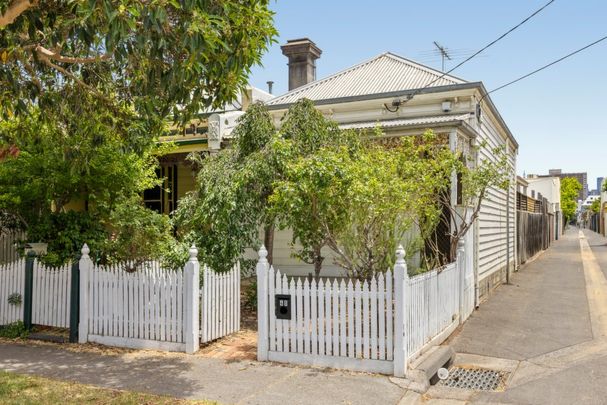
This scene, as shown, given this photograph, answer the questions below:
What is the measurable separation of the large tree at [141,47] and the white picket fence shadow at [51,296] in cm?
267

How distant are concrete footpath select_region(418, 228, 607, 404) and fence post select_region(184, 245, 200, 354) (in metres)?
3.25

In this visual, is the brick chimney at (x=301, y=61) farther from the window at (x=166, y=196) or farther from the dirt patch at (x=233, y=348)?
the dirt patch at (x=233, y=348)

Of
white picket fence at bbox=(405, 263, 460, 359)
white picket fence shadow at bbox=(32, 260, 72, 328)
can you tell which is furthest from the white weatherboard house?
white picket fence shadow at bbox=(32, 260, 72, 328)

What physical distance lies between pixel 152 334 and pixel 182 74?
3.82 meters

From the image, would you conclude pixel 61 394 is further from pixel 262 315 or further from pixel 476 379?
pixel 476 379

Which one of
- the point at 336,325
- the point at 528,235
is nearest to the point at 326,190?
the point at 336,325

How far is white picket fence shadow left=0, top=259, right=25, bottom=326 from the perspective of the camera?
907 cm

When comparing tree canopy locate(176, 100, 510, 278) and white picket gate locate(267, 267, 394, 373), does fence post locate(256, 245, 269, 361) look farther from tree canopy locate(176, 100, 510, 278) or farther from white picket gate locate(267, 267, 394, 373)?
tree canopy locate(176, 100, 510, 278)

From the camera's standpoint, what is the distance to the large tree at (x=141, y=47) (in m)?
5.71

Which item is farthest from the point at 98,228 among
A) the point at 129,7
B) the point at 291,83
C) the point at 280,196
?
the point at 291,83

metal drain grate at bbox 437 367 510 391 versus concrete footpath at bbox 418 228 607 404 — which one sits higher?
concrete footpath at bbox 418 228 607 404

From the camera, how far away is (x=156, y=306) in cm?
789

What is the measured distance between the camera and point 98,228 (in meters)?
11.1

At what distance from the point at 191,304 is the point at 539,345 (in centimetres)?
545
